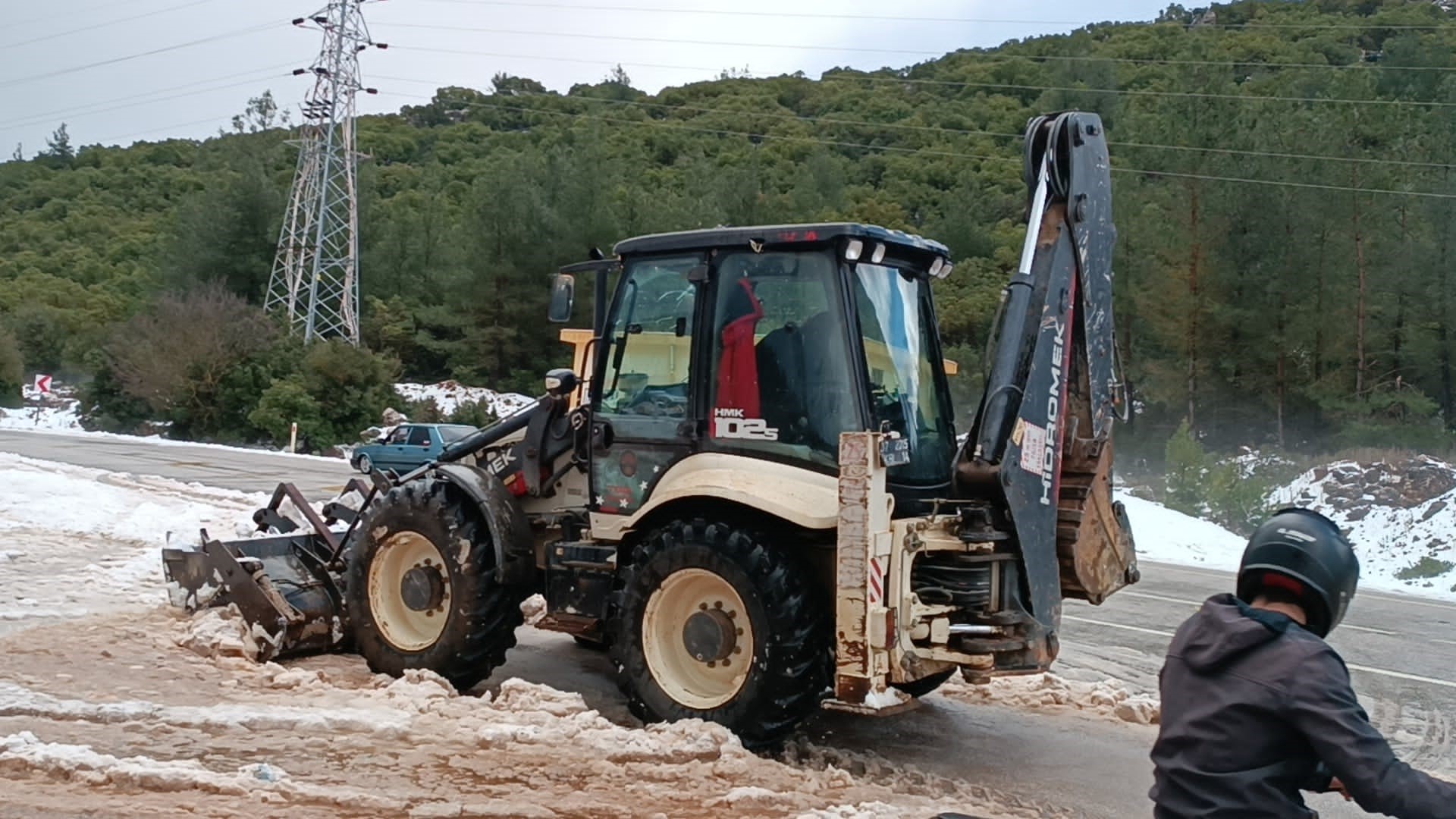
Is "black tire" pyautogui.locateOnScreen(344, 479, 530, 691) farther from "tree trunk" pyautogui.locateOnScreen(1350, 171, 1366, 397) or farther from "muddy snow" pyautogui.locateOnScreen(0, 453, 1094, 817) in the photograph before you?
"tree trunk" pyautogui.locateOnScreen(1350, 171, 1366, 397)

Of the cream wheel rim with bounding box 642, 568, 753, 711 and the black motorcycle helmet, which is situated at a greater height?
the black motorcycle helmet

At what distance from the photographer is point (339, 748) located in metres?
5.86

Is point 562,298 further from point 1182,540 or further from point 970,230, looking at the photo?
point 970,230

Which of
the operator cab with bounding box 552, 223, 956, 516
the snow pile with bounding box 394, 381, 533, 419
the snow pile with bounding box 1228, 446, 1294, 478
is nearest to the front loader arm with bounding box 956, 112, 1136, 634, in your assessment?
the operator cab with bounding box 552, 223, 956, 516

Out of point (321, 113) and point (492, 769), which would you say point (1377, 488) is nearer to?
point (492, 769)

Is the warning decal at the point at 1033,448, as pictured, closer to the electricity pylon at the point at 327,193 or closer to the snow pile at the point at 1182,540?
the snow pile at the point at 1182,540

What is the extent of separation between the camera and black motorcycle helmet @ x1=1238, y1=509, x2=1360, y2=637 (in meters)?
2.87

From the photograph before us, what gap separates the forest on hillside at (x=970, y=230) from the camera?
28.7 metres

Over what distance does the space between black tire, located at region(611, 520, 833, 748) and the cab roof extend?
1.52m

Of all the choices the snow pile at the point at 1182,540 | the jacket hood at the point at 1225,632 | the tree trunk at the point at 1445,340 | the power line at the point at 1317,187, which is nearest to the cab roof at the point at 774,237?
the jacket hood at the point at 1225,632

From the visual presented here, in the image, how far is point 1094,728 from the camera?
23.6 feet

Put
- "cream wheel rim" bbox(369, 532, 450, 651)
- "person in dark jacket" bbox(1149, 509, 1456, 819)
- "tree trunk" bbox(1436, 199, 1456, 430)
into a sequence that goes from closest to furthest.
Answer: "person in dark jacket" bbox(1149, 509, 1456, 819), "cream wheel rim" bbox(369, 532, 450, 651), "tree trunk" bbox(1436, 199, 1456, 430)

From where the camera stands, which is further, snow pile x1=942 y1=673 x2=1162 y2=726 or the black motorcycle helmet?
snow pile x1=942 y1=673 x2=1162 y2=726

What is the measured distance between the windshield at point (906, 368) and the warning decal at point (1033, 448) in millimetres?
608
